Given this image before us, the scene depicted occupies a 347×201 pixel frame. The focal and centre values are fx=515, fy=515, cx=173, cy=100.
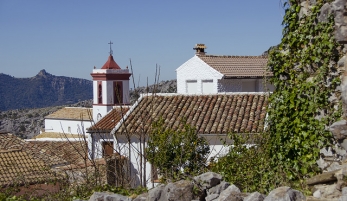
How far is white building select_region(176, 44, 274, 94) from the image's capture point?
3000 cm

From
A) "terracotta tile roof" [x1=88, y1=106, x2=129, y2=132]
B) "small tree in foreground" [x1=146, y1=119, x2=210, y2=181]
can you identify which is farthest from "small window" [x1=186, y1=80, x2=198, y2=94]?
"small tree in foreground" [x1=146, y1=119, x2=210, y2=181]

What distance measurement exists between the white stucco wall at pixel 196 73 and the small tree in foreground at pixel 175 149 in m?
13.8

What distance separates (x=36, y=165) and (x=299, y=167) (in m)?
13.6

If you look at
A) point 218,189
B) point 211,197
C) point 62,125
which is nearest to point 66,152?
point 218,189

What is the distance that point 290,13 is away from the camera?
625 centimetres

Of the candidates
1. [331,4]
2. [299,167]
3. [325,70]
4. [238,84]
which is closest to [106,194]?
[299,167]

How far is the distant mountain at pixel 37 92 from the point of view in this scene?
15488 cm

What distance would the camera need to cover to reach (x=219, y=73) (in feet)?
96.9

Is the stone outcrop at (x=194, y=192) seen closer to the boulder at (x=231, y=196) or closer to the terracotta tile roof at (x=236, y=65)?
the boulder at (x=231, y=196)

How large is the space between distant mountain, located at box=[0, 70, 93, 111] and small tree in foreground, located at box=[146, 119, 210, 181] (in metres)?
140

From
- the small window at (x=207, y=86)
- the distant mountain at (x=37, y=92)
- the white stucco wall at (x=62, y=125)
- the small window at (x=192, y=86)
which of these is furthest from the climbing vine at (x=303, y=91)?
the distant mountain at (x=37, y=92)

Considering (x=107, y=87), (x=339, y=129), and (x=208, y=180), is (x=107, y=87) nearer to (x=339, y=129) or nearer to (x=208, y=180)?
(x=208, y=180)

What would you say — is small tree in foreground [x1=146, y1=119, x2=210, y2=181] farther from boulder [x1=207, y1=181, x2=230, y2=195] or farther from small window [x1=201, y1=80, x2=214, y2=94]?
small window [x1=201, y1=80, x2=214, y2=94]

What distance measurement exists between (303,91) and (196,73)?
25.5 meters
